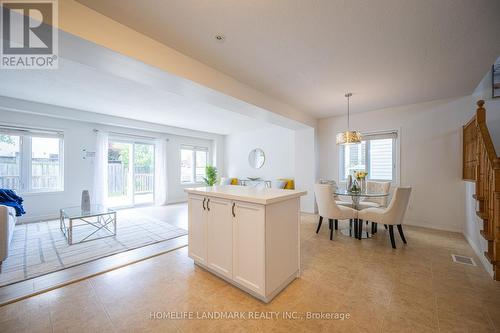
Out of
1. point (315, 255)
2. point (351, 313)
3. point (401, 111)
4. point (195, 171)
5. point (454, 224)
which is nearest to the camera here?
point (351, 313)

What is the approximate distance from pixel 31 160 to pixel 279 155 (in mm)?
6328

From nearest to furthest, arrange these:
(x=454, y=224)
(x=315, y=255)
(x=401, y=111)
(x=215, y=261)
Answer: (x=215, y=261), (x=315, y=255), (x=454, y=224), (x=401, y=111)

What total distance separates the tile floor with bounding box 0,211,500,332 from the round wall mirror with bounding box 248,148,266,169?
4697 millimetres

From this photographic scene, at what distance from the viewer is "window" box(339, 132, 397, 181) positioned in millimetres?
4387

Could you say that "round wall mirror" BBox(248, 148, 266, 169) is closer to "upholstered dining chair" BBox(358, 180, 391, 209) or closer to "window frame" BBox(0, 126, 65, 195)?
"upholstered dining chair" BBox(358, 180, 391, 209)

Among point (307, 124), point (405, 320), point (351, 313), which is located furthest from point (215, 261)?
point (307, 124)

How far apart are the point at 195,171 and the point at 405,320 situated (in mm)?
7086

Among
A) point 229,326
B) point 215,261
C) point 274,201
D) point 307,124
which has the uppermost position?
point 307,124

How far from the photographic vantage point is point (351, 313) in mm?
1637

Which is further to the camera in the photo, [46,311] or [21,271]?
[21,271]

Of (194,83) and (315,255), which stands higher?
(194,83)

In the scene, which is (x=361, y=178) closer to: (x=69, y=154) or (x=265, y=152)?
(x=265, y=152)

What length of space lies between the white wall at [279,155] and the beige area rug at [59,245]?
3210mm

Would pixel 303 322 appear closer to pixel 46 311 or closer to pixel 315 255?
pixel 315 255
